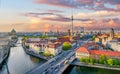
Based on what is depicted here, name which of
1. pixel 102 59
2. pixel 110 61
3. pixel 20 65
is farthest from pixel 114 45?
pixel 20 65

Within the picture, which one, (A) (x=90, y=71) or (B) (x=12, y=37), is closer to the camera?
(A) (x=90, y=71)

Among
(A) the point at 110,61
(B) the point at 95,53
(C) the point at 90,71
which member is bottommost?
(C) the point at 90,71

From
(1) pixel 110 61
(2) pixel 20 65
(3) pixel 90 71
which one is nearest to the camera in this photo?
(3) pixel 90 71

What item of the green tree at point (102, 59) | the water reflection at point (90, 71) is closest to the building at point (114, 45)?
the green tree at point (102, 59)

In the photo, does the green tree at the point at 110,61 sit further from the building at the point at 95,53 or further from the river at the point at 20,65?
the river at the point at 20,65

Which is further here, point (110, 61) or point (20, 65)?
point (20, 65)

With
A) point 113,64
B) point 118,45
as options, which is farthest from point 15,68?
point 118,45

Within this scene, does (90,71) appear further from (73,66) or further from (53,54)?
(53,54)

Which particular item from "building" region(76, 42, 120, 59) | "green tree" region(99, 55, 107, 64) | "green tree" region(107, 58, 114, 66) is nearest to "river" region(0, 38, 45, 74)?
"building" region(76, 42, 120, 59)

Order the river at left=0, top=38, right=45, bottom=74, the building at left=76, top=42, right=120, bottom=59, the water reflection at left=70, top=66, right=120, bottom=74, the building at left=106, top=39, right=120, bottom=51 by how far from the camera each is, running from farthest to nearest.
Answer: the building at left=106, top=39, right=120, bottom=51
the building at left=76, top=42, right=120, bottom=59
the river at left=0, top=38, right=45, bottom=74
the water reflection at left=70, top=66, right=120, bottom=74

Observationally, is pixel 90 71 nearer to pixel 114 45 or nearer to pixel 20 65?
pixel 20 65

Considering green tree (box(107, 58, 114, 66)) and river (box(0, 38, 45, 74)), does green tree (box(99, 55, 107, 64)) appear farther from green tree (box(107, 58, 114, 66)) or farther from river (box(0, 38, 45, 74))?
river (box(0, 38, 45, 74))
